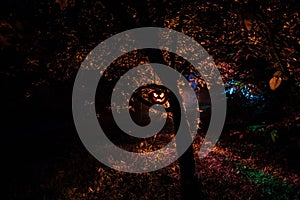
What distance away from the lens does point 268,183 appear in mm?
9930

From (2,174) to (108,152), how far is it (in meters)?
5.18

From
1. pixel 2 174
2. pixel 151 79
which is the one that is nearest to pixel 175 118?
pixel 151 79

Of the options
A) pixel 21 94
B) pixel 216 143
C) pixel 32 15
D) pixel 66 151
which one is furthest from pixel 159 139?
pixel 32 15

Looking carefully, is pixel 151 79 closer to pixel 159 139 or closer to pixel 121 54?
pixel 121 54

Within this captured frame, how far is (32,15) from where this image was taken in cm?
694

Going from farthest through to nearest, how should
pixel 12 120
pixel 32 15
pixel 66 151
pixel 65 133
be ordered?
pixel 65 133 → pixel 12 120 → pixel 66 151 → pixel 32 15

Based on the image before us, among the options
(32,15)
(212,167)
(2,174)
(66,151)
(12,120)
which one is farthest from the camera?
(12,120)

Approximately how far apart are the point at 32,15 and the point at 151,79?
4.27 m

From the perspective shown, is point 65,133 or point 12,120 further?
point 65,133

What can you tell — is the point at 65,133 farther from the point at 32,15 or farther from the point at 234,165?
the point at 32,15

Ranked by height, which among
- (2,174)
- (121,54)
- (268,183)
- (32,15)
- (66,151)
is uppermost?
(121,54)

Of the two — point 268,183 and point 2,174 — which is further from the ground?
point 268,183

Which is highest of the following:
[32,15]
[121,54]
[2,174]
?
[121,54]

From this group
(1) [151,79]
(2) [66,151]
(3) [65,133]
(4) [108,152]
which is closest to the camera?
(1) [151,79]
